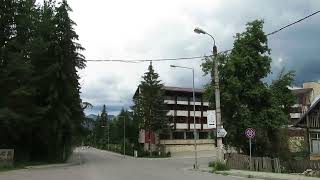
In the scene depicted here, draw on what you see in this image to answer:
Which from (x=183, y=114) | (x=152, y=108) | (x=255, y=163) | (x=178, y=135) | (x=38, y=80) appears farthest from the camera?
(x=183, y=114)

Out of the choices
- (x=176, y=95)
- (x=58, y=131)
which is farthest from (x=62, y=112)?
(x=176, y=95)

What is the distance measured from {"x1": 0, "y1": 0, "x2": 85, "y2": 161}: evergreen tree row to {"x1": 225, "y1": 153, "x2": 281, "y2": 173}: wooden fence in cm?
2000

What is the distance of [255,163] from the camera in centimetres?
3531

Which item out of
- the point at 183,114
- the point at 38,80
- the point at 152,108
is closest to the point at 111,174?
the point at 38,80

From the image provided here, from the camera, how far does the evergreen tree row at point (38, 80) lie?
49.0m

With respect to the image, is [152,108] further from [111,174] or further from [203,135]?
[111,174]

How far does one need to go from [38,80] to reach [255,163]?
1134 inches

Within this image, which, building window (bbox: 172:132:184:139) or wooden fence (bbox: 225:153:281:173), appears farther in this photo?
building window (bbox: 172:132:184:139)

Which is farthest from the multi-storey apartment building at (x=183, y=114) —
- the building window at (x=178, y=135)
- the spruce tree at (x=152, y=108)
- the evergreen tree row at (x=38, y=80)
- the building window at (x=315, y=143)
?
the building window at (x=315, y=143)

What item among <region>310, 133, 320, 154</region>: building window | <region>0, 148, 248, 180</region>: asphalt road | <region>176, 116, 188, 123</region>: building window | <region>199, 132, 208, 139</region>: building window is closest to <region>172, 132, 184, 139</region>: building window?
<region>176, 116, 188, 123</region>: building window

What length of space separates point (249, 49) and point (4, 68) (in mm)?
22783

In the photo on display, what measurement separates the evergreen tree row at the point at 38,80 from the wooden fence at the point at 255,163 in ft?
65.6

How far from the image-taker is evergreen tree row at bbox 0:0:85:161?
4897 centimetres

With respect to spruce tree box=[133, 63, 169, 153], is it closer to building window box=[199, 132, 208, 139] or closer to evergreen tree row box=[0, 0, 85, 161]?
building window box=[199, 132, 208, 139]
